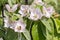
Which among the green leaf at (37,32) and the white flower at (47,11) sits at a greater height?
the white flower at (47,11)

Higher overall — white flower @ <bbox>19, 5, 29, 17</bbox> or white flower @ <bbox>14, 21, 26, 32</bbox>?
white flower @ <bbox>19, 5, 29, 17</bbox>

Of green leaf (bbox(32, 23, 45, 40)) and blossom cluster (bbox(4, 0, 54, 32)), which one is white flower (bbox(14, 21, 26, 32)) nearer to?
blossom cluster (bbox(4, 0, 54, 32))

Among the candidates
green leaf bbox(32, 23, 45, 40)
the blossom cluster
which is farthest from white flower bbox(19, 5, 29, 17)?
green leaf bbox(32, 23, 45, 40)

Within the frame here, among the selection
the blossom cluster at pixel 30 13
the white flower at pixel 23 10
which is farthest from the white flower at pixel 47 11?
the white flower at pixel 23 10

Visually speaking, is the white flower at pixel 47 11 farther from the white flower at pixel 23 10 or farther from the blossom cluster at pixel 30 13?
the white flower at pixel 23 10

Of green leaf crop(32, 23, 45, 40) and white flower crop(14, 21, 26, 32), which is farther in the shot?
green leaf crop(32, 23, 45, 40)

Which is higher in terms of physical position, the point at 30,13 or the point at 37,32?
the point at 30,13

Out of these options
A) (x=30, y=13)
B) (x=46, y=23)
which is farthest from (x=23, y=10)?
(x=46, y=23)

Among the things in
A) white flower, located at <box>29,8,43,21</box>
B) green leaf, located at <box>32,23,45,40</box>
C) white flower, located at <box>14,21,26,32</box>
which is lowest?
green leaf, located at <box>32,23,45,40</box>

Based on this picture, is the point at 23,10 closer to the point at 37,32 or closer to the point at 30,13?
the point at 30,13

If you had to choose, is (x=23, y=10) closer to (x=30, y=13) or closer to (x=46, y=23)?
(x=30, y=13)

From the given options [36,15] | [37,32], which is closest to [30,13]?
[36,15]

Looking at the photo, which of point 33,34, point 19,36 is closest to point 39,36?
point 33,34
